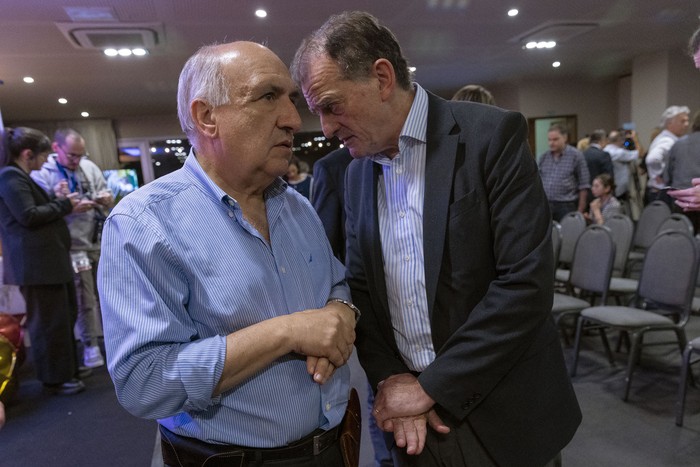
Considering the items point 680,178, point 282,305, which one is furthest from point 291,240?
point 680,178

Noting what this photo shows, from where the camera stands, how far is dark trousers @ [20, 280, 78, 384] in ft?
10.6

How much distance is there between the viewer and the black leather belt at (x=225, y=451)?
0.93m

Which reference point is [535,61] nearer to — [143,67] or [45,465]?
[143,67]

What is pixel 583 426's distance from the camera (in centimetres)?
256

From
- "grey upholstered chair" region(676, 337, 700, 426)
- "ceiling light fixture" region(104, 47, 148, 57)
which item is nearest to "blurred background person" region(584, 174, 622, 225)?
"grey upholstered chair" region(676, 337, 700, 426)

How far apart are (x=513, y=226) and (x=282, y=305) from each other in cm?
51

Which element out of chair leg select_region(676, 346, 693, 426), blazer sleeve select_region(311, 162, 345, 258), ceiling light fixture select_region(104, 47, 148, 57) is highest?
ceiling light fixture select_region(104, 47, 148, 57)

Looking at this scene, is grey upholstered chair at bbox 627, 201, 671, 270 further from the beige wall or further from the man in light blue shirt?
the beige wall

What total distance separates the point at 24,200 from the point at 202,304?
2.87 metres

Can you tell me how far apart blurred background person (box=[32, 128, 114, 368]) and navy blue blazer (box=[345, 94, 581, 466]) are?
3258 mm

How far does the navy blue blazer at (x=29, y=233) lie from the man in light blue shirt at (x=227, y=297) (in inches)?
105

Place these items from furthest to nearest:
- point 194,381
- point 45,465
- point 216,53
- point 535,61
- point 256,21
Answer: point 535,61, point 256,21, point 45,465, point 216,53, point 194,381

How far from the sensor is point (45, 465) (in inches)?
99.6

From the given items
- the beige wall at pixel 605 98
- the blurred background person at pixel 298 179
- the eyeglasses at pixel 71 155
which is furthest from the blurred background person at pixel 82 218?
the beige wall at pixel 605 98
